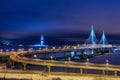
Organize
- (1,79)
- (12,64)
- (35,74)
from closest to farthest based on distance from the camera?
1. (35,74)
2. (1,79)
3. (12,64)

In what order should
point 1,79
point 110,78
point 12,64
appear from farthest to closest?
point 12,64
point 1,79
point 110,78

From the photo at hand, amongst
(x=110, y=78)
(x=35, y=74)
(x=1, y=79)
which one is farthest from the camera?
(x=1, y=79)

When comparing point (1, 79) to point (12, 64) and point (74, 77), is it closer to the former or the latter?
point (74, 77)

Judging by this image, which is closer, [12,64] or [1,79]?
[1,79]

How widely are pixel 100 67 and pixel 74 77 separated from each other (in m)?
10.7

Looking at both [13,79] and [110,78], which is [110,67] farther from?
[13,79]

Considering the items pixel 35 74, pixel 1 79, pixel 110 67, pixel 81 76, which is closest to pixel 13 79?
pixel 1 79

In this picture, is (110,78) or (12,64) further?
(12,64)

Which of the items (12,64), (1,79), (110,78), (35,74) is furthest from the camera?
(12,64)

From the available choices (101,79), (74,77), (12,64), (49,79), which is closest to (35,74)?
(49,79)

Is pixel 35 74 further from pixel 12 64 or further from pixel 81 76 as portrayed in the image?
pixel 12 64

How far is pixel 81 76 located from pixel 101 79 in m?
3.68

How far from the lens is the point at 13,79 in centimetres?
6150

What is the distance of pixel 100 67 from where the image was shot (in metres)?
62.3
